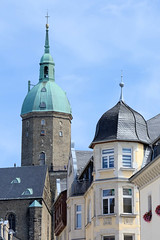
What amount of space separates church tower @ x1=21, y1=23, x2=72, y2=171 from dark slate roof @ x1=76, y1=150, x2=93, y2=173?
7191 cm

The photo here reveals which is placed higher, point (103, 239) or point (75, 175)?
point (75, 175)

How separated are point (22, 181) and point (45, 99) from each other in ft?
53.9

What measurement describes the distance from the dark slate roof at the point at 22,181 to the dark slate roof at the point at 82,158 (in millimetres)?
63545

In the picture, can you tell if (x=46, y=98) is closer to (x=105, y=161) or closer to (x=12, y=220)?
(x=12, y=220)

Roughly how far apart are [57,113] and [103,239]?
290 ft

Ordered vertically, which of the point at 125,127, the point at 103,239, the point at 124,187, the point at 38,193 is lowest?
the point at 103,239

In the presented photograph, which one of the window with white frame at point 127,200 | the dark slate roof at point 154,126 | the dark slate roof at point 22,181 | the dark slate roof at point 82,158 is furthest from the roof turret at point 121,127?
the dark slate roof at point 22,181

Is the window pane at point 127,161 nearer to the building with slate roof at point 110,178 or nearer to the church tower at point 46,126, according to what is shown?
the building with slate roof at point 110,178

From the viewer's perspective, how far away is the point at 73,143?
5169 cm

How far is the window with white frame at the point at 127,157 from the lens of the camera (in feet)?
137

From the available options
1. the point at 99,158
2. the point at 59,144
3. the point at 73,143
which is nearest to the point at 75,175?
the point at 73,143

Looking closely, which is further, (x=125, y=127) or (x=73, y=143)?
(x=73, y=143)

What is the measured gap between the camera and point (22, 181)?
395 ft

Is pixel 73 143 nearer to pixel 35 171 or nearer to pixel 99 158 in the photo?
pixel 99 158
